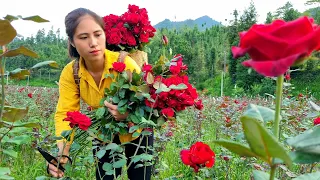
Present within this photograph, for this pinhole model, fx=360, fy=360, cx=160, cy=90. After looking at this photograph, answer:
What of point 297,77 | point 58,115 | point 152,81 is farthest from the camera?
point 297,77

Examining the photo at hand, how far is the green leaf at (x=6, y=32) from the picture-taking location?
590mm

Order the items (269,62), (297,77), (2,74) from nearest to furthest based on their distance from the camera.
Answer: (269,62) → (2,74) → (297,77)

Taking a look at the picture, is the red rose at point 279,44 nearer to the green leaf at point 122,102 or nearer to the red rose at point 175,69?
the red rose at point 175,69

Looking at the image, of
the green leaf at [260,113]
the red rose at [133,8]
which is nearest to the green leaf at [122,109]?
the red rose at [133,8]

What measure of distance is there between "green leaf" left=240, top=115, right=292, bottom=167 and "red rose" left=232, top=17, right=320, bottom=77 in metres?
0.05

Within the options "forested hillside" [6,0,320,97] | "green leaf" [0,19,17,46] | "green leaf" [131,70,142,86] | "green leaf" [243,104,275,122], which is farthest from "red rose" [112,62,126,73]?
"forested hillside" [6,0,320,97]

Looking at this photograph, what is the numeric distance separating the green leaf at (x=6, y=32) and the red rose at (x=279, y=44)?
40 cm

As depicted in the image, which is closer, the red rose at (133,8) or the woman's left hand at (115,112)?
the woman's left hand at (115,112)

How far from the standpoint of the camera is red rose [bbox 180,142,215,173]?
41.2 inches

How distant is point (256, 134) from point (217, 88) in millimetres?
25031

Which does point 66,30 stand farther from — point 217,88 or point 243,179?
point 217,88

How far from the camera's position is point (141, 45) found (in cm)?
187

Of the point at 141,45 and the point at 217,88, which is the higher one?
the point at 141,45

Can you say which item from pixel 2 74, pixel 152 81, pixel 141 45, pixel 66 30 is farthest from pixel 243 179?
pixel 2 74
